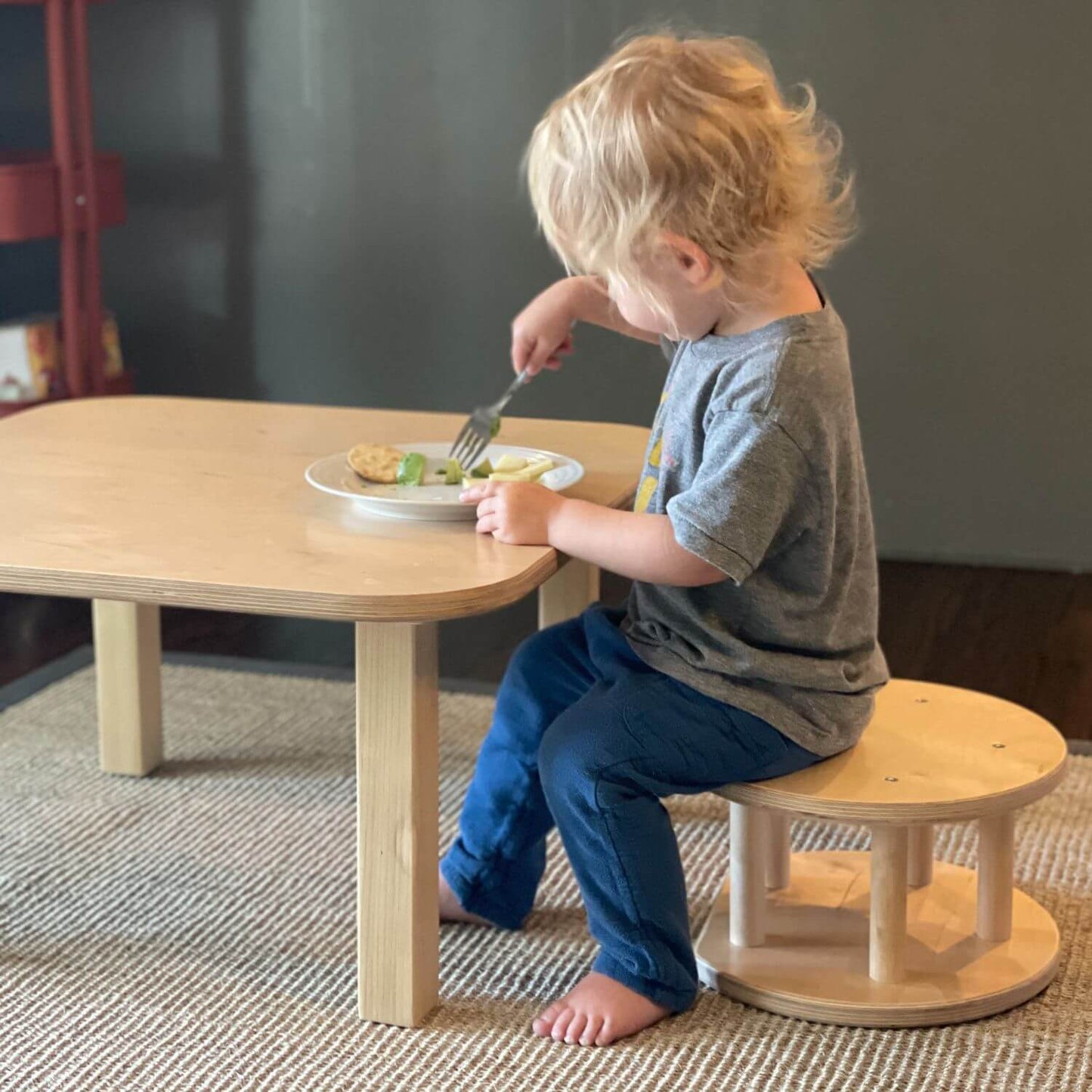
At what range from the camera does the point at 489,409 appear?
1.47 m

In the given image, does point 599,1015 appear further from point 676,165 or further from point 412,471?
point 676,165

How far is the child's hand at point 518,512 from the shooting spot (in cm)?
124

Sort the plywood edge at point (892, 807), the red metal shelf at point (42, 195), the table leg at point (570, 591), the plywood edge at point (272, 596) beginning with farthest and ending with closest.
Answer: the red metal shelf at point (42, 195), the table leg at point (570, 591), the plywood edge at point (892, 807), the plywood edge at point (272, 596)

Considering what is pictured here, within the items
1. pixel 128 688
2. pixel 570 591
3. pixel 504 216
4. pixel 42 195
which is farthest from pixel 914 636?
pixel 42 195

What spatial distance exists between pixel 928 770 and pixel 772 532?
24 cm

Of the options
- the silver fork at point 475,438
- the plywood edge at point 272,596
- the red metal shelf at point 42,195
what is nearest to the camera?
the plywood edge at point 272,596

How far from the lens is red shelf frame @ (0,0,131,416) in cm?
254

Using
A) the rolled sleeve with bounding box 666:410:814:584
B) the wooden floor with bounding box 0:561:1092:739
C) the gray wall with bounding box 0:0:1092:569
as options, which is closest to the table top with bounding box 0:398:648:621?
the rolled sleeve with bounding box 666:410:814:584

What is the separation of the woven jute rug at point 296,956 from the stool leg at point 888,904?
0.20 feet

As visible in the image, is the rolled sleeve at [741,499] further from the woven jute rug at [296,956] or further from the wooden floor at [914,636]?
the wooden floor at [914,636]

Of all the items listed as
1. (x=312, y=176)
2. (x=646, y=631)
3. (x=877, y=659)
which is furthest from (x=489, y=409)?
(x=312, y=176)

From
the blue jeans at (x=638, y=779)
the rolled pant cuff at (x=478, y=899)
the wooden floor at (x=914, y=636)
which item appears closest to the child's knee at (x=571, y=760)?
the blue jeans at (x=638, y=779)

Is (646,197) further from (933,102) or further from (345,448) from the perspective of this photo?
(933,102)

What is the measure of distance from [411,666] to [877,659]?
39 cm
